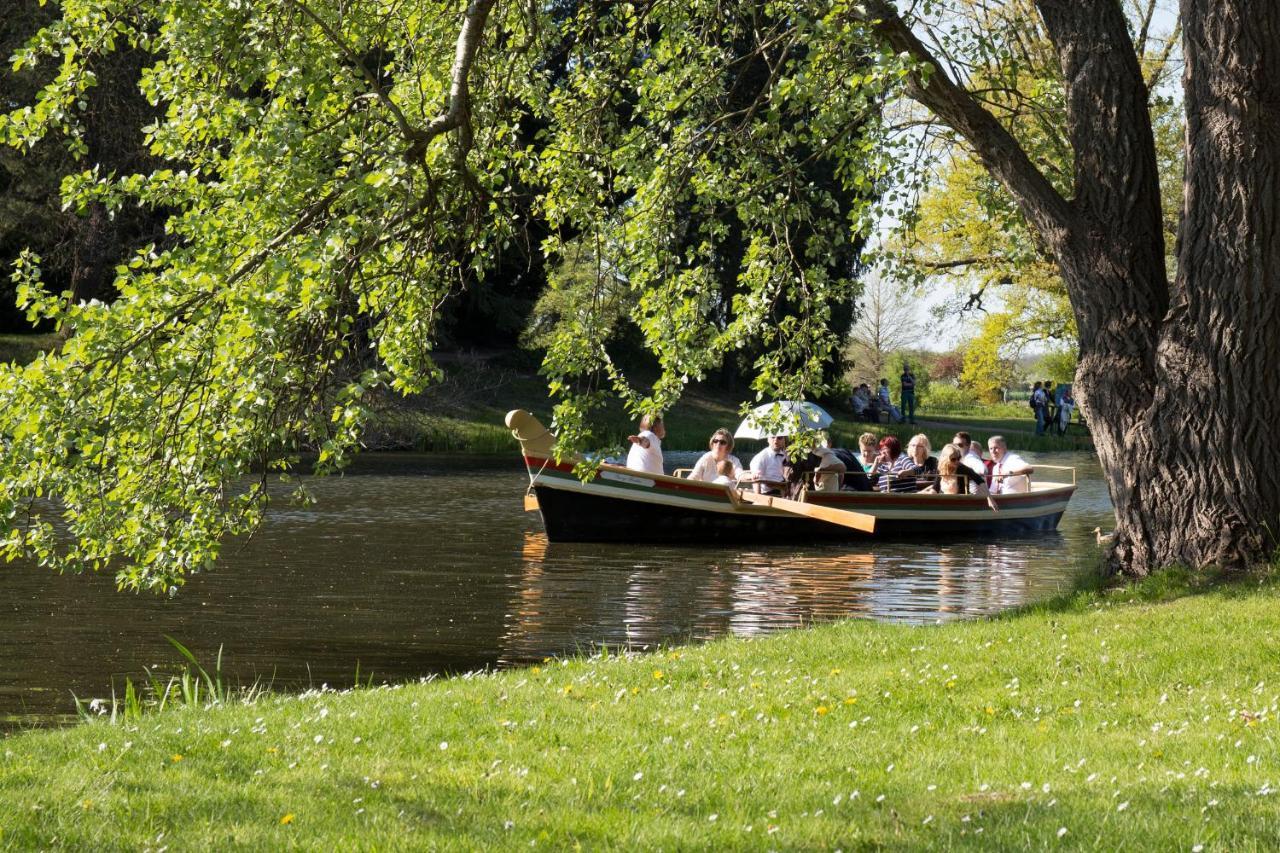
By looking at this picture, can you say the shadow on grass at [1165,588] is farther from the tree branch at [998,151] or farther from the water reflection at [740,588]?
the tree branch at [998,151]

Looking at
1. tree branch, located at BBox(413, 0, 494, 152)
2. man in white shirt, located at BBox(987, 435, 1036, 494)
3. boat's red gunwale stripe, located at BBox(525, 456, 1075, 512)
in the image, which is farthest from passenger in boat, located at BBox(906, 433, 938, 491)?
tree branch, located at BBox(413, 0, 494, 152)

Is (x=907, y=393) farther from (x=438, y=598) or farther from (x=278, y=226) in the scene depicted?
(x=278, y=226)

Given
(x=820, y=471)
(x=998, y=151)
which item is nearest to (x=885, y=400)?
(x=820, y=471)

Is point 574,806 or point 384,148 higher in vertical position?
point 384,148

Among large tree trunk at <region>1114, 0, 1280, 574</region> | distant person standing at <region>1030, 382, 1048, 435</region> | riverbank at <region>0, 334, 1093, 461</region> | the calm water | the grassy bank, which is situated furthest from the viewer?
distant person standing at <region>1030, 382, 1048, 435</region>

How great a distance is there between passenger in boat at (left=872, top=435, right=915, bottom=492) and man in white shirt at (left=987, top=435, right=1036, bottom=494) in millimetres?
1297

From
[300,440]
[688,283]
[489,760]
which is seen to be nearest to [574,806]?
[489,760]

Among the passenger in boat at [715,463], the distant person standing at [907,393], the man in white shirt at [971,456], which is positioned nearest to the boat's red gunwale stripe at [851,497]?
the man in white shirt at [971,456]

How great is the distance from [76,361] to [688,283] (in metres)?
5.06

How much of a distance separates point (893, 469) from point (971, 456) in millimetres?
1605

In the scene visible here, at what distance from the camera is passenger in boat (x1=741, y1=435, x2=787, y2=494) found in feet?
64.0

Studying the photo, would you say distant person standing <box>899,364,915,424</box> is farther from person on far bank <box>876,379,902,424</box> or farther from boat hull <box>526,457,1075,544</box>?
boat hull <box>526,457,1075,544</box>

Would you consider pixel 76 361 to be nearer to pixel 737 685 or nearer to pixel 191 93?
pixel 191 93

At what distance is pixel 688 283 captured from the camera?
11.4 m
